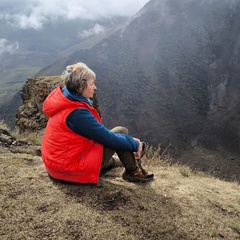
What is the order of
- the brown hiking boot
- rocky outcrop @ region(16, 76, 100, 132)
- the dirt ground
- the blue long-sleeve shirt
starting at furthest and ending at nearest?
rocky outcrop @ region(16, 76, 100, 132) < the brown hiking boot < the blue long-sleeve shirt < the dirt ground

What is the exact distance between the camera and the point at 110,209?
459 cm

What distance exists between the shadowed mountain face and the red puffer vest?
77.4 metres

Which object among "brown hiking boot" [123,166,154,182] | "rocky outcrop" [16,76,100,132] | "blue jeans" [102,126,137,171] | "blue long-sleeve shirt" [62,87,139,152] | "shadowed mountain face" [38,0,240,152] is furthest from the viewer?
"shadowed mountain face" [38,0,240,152]

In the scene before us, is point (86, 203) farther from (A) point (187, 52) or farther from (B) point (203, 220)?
(A) point (187, 52)

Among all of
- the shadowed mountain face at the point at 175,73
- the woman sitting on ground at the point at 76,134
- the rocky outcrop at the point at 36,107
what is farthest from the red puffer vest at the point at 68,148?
the shadowed mountain face at the point at 175,73

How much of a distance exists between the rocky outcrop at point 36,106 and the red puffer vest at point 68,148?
26.3ft

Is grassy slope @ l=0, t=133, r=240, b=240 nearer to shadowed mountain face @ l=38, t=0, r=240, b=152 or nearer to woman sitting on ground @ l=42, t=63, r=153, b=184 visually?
woman sitting on ground @ l=42, t=63, r=153, b=184

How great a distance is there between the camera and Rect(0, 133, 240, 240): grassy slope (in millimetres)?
3984

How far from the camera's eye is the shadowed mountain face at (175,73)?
303 feet

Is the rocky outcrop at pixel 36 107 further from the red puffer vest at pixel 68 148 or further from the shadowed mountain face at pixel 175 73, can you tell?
the shadowed mountain face at pixel 175 73

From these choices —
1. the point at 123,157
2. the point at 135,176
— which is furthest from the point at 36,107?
the point at 123,157

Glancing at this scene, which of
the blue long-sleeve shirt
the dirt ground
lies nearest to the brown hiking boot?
the dirt ground

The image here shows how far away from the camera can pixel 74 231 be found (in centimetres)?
392

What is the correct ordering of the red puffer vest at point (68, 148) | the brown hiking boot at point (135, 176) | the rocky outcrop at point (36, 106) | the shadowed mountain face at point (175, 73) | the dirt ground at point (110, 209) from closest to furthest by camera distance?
the dirt ground at point (110, 209) < the red puffer vest at point (68, 148) < the brown hiking boot at point (135, 176) < the rocky outcrop at point (36, 106) < the shadowed mountain face at point (175, 73)
